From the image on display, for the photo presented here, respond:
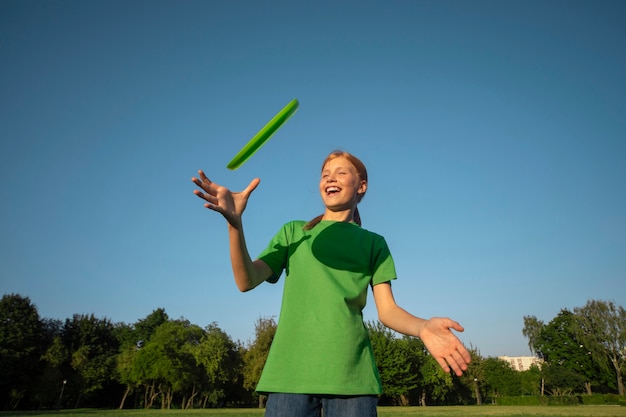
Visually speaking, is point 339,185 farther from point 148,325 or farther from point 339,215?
point 148,325

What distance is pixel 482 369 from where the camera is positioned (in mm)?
73875

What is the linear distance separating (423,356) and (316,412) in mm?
71431

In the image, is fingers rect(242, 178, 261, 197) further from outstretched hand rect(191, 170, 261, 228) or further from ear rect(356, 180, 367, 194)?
ear rect(356, 180, 367, 194)

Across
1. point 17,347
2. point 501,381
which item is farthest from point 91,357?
point 501,381

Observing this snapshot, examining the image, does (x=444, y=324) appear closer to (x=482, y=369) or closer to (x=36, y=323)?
(x=36, y=323)

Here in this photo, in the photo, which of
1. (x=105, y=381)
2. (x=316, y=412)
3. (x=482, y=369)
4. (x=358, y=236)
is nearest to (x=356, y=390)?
(x=316, y=412)

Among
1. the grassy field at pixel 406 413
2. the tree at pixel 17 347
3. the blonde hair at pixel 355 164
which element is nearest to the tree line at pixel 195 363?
the tree at pixel 17 347

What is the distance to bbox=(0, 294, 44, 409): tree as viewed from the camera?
4691 centimetres

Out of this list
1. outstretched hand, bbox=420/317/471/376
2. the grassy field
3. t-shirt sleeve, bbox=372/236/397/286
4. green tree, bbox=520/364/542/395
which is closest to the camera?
outstretched hand, bbox=420/317/471/376

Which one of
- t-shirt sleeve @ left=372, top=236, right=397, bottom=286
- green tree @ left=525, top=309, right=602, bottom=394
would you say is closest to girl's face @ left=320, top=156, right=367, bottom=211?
t-shirt sleeve @ left=372, top=236, right=397, bottom=286

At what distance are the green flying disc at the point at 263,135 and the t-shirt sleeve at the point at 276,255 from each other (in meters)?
0.74

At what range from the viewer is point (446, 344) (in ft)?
6.96

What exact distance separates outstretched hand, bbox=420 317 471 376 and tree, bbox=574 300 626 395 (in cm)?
7187

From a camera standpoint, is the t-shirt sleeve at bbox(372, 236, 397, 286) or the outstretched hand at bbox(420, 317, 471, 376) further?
the t-shirt sleeve at bbox(372, 236, 397, 286)
